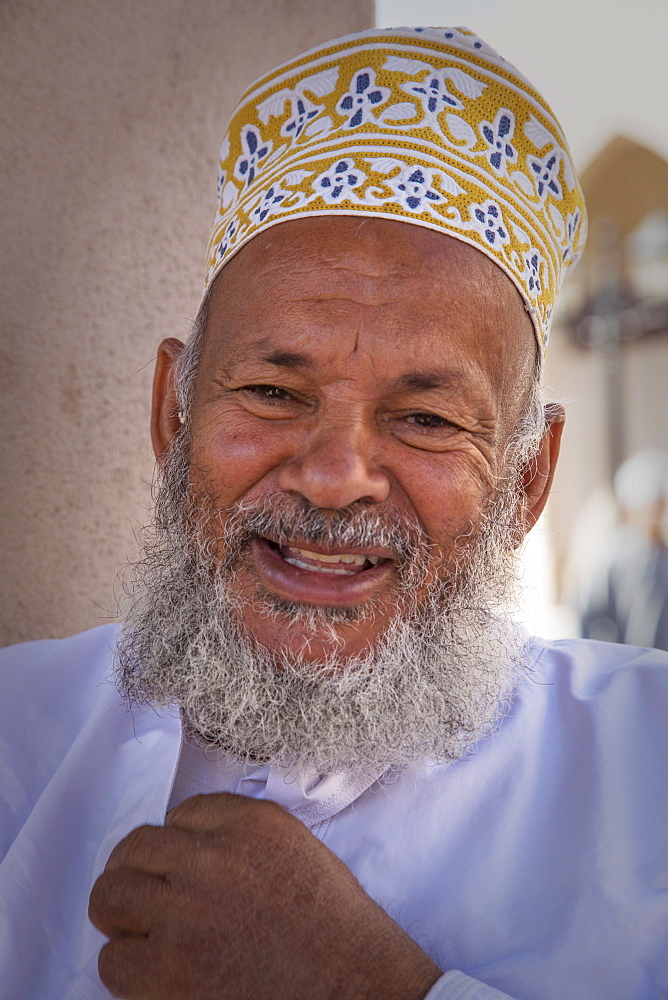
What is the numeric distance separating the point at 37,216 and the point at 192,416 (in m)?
0.81

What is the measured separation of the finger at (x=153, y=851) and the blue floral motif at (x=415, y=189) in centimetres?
137

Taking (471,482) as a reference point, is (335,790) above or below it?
below

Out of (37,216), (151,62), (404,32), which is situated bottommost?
(37,216)

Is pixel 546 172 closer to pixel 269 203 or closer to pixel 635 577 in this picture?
pixel 269 203

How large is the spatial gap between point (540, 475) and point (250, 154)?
3.59 ft

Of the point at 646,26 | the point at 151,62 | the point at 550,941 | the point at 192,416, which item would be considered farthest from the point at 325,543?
the point at 646,26

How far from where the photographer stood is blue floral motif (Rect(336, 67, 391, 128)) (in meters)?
2.03

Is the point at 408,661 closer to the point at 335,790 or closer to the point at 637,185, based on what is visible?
the point at 335,790

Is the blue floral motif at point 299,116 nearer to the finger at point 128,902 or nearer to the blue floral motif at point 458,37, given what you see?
the blue floral motif at point 458,37

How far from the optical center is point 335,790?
1.91 m

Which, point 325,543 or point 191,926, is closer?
point 191,926

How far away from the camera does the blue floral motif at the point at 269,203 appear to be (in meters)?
2.01

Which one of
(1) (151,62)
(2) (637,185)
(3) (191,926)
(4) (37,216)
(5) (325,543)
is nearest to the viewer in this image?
(3) (191,926)

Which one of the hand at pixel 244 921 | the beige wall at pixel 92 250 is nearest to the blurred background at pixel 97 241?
the beige wall at pixel 92 250
